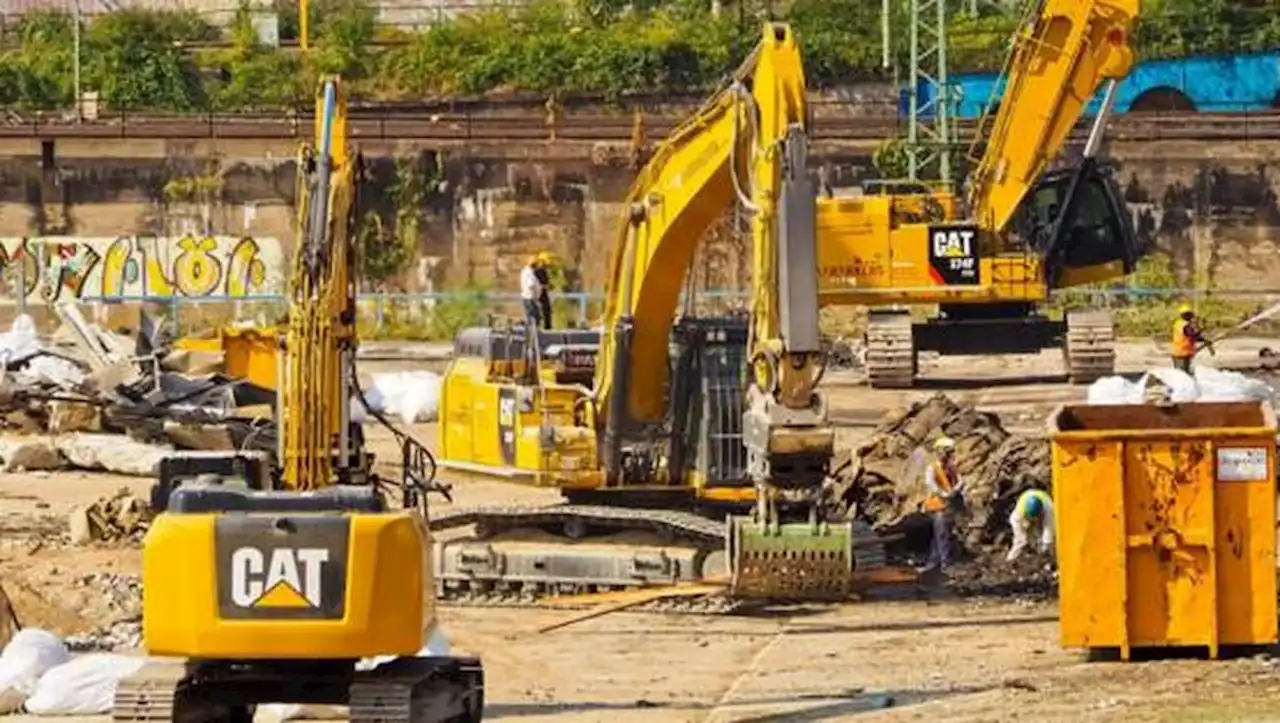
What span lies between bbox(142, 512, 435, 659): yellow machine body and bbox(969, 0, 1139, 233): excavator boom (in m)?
24.6

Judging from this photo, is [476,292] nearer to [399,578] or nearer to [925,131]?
[925,131]

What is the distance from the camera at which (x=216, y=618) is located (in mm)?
13766

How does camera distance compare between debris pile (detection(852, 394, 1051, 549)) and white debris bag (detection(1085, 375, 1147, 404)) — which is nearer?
debris pile (detection(852, 394, 1051, 549))

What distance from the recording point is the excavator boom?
37.4 meters

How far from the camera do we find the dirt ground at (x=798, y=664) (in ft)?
53.4

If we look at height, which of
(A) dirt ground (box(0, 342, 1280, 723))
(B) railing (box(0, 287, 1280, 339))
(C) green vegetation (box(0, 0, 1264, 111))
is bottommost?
(A) dirt ground (box(0, 342, 1280, 723))

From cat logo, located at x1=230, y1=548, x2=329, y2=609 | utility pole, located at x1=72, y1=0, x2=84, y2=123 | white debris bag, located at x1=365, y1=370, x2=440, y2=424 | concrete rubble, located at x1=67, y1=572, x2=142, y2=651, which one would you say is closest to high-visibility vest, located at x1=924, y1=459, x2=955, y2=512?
concrete rubble, located at x1=67, y1=572, x2=142, y2=651

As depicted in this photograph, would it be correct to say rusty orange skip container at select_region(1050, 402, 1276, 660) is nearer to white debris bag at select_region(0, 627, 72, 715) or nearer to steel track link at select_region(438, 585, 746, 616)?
steel track link at select_region(438, 585, 746, 616)

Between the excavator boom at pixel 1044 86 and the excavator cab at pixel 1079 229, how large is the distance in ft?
1.28

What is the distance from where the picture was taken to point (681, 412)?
901 inches

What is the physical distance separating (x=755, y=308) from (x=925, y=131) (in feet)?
113

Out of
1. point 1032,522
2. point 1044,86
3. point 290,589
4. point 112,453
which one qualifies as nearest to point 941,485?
point 1032,522

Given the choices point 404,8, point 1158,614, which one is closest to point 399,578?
point 1158,614

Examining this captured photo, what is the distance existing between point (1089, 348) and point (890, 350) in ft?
8.43
